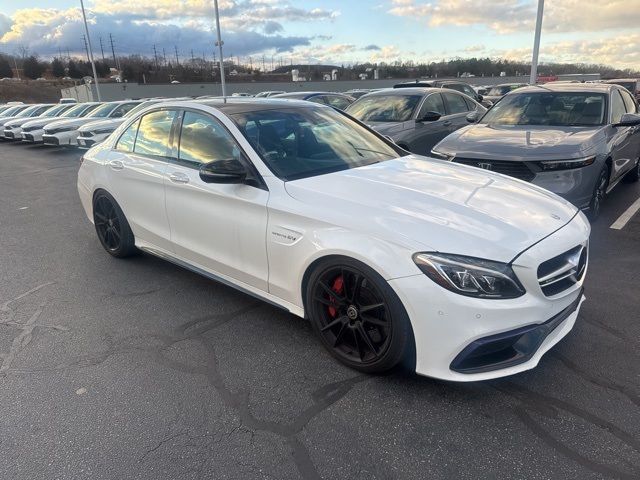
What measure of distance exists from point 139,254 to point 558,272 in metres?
4.14

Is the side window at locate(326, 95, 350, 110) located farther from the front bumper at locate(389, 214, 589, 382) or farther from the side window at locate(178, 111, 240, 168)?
the front bumper at locate(389, 214, 589, 382)

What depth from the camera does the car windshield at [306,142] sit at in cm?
334

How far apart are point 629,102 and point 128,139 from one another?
7461 mm

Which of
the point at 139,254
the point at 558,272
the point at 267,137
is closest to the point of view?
the point at 558,272

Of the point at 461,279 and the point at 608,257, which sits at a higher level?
the point at 461,279

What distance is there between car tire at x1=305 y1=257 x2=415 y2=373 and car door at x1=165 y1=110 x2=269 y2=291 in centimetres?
51

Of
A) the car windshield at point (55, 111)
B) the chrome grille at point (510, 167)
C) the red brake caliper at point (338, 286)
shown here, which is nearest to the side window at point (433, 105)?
the chrome grille at point (510, 167)

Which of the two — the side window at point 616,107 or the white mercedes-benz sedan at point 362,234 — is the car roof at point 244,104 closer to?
the white mercedes-benz sedan at point 362,234

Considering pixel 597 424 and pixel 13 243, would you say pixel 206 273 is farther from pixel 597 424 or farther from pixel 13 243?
pixel 13 243

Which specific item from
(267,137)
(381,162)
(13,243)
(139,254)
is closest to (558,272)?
(381,162)

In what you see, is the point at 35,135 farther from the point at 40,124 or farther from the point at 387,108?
the point at 387,108

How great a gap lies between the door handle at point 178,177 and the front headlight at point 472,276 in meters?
2.16

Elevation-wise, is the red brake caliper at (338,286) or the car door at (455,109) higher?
the car door at (455,109)

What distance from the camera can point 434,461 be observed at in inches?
86.9
